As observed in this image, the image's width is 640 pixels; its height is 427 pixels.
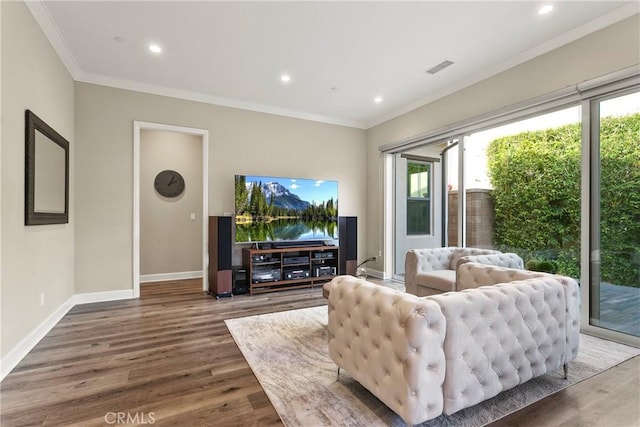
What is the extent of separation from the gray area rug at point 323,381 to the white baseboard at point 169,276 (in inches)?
114

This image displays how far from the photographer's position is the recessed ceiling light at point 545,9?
2.61 meters

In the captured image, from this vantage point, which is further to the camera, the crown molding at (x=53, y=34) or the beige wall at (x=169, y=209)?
the beige wall at (x=169, y=209)

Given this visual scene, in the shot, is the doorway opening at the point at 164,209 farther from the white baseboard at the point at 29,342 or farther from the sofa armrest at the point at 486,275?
the sofa armrest at the point at 486,275

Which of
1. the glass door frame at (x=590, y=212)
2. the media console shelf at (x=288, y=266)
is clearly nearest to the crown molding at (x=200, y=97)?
the media console shelf at (x=288, y=266)

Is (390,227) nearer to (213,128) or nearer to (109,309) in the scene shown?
(213,128)

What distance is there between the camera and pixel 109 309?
3.68 m

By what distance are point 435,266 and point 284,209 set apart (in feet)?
7.58

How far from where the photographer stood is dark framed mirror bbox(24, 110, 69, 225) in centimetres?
250

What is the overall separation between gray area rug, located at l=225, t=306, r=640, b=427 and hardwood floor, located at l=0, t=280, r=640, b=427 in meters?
0.08

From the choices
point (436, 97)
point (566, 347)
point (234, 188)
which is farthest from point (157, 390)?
point (436, 97)

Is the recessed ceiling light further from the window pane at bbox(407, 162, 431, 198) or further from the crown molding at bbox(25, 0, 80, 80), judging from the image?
the crown molding at bbox(25, 0, 80, 80)

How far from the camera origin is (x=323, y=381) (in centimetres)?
209

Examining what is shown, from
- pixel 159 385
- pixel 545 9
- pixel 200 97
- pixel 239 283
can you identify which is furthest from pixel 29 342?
pixel 545 9

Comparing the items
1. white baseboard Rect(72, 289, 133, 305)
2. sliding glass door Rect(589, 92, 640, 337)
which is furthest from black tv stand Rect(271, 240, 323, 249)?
sliding glass door Rect(589, 92, 640, 337)
